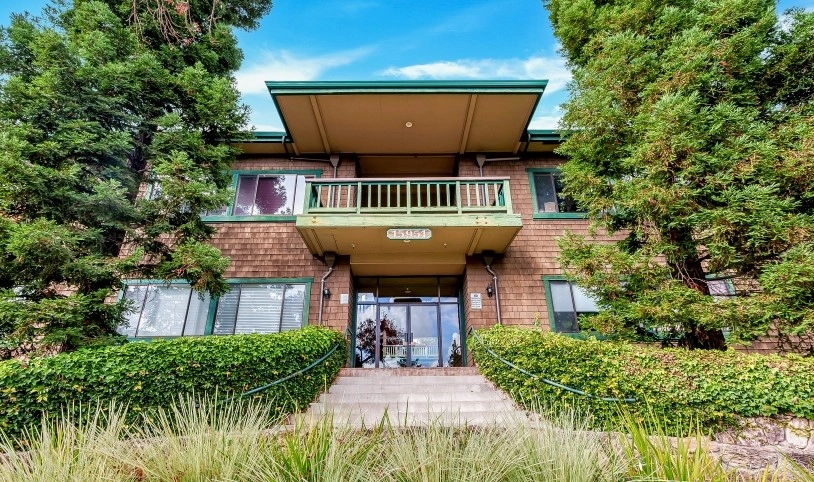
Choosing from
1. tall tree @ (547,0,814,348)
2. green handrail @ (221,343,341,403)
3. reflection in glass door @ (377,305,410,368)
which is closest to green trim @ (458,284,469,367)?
reflection in glass door @ (377,305,410,368)

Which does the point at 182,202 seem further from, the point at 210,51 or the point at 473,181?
the point at 473,181

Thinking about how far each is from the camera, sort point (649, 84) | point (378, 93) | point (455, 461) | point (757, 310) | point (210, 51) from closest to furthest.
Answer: point (455, 461) < point (757, 310) < point (649, 84) < point (210, 51) < point (378, 93)

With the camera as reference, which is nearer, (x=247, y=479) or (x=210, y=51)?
(x=247, y=479)

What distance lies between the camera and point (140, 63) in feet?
21.0

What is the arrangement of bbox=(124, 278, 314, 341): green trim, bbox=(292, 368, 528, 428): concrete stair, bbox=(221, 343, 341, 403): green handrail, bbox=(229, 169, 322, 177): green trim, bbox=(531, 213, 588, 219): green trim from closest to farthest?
bbox=(221, 343, 341, 403): green handrail
bbox=(292, 368, 528, 428): concrete stair
bbox=(124, 278, 314, 341): green trim
bbox=(531, 213, 588, 219): green trim
bbox=(229, 169, 322, 177): green trim

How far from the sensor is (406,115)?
30.2 feet

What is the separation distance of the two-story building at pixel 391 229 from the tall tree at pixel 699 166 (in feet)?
6.58

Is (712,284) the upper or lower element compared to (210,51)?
lower

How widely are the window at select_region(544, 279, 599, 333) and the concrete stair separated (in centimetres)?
270

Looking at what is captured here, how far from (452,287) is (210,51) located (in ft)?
26.2

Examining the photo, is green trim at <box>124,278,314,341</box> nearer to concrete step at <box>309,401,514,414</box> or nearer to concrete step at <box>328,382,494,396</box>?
concrete step at <box>328,382,494,396</box>

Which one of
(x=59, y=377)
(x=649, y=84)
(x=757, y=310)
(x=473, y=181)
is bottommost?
(x=59, y=377)

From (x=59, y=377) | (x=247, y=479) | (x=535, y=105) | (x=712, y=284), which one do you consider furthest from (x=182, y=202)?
(x=712, y=284)

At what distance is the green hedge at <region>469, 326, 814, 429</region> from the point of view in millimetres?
4449
